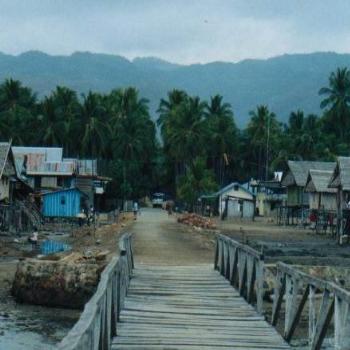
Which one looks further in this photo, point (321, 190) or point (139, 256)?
point (321, 190)

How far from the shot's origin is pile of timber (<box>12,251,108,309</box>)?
21.4 m

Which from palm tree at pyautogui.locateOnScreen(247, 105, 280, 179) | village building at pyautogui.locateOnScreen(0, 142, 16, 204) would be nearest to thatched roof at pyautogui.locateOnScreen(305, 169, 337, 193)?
village building at pyautogui.locateOnScreen(0, 142, 16, 204)

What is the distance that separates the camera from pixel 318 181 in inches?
2389

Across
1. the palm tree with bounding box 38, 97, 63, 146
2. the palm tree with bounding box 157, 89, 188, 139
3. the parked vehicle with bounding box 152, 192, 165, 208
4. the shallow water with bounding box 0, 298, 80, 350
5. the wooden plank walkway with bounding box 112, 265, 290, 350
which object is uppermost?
the palm tree with bounding box 157, 89, 188, 139

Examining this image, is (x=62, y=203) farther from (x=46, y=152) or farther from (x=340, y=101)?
(x=340, y=101)

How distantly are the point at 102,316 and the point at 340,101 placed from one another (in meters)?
87.5

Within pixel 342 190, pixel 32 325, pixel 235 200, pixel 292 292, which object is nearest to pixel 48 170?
pixel 235 200

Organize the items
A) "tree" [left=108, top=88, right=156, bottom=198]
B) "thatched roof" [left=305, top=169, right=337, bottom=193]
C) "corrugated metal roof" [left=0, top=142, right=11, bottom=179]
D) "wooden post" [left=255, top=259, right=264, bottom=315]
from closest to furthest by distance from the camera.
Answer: "wooden post" [left=255, top=259, right=264, bottom=315]
"corrugated metal roof" [left=0, top=142, right=11, bottom=179]
"thatched roof" [left=305, top=169, right=337, bottom=193]
"tree" [left=108, top=88, right=156, bottom=198]

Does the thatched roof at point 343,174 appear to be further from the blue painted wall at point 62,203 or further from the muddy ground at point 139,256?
the blue painted wall at point 62,203

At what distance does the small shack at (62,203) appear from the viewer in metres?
64.1

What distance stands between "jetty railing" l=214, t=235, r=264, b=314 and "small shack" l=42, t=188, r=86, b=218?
46886 mm

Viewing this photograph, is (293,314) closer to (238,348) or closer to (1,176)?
(238,348)

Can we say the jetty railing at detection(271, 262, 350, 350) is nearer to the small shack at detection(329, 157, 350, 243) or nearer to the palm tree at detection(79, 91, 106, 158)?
the small shack at detection(329, 157, 350, 243)

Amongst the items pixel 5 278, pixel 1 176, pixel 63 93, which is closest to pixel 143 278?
pixel 5 278
